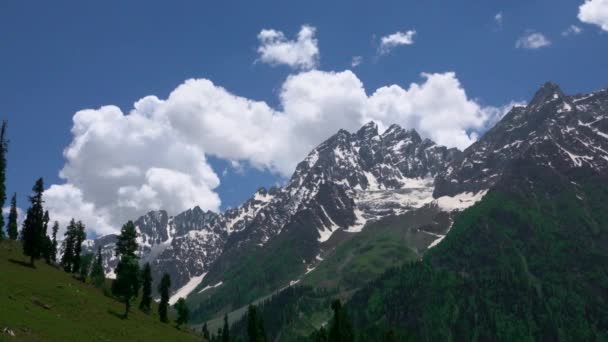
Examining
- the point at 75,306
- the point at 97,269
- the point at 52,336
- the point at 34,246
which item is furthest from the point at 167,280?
the point at 52,336

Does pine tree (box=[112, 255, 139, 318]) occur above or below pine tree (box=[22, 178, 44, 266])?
below

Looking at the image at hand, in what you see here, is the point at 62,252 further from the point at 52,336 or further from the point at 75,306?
the point at 52,336

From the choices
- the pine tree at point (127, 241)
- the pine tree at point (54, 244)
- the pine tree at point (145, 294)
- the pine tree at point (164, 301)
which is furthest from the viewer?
the pine tree at point (54, 244)

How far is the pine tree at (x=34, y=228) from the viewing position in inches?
4675

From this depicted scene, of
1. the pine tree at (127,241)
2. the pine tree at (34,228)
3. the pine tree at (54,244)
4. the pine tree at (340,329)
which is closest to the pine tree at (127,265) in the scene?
the pine tree at (127,241)

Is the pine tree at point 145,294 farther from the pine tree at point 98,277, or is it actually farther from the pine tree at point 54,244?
the pine tree at point 54,244

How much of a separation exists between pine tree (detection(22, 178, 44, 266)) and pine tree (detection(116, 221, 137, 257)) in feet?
77.1

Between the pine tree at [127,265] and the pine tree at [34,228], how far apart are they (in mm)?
23226

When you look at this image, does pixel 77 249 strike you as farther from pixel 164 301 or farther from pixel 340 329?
pixel 340 329

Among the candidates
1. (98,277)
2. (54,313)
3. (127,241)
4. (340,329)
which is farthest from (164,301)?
(340,329)

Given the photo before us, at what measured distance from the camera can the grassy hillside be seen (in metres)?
68.6

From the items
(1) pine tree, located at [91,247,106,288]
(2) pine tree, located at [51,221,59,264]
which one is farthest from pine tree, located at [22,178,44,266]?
(2) pine tree, located at [51,221,59,264]

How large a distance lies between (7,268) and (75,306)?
19621 millimetres

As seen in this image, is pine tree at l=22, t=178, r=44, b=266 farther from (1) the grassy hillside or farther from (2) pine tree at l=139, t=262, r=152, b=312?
(2) pine tree at l=139, t=262, r=152, b=312
